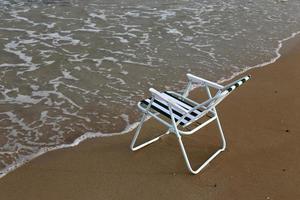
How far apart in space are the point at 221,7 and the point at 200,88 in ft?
20.2

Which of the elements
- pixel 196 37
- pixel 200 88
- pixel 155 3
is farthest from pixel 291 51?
pixel 155 3

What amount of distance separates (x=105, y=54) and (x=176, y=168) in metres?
4.20

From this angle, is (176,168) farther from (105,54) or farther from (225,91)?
(105,54)

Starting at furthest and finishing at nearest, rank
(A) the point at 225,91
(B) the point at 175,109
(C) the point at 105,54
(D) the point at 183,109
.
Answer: (C) the point at 105,54
(B) the point at 175,109
(D) the point at 183,109
(A) the point at 225,91

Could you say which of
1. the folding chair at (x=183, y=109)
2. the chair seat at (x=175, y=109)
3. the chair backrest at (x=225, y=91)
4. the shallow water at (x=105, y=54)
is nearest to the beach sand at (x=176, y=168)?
the folding chair at (x=183, y=109)

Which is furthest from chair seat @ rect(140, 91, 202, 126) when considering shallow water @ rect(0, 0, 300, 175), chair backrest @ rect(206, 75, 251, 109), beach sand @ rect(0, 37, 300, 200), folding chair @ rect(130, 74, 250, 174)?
shallow water @ rect(0, 0, 300, 175)

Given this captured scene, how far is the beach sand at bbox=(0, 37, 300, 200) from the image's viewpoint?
411 centimetres

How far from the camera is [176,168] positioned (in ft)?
14.8

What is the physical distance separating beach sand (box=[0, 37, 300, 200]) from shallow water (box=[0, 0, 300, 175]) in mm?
407

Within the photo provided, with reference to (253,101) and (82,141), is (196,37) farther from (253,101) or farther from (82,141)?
(82,141)

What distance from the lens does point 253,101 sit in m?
6.23

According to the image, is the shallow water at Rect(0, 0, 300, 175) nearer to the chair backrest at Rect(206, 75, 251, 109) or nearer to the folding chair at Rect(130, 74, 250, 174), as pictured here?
the folding chair at Rect(130, 74, 250, 174)

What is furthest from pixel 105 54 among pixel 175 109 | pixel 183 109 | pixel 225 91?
pixel 225 91

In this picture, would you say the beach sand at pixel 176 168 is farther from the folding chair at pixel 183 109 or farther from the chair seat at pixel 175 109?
the chair seat at pixel 175 109
